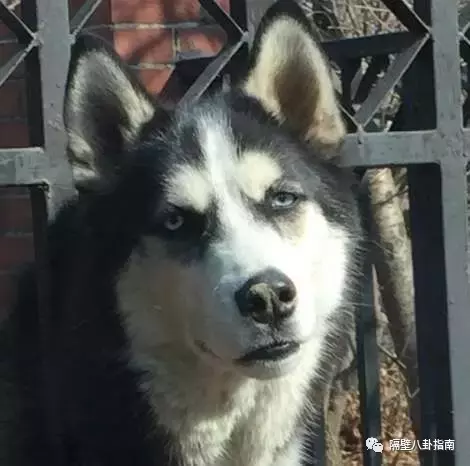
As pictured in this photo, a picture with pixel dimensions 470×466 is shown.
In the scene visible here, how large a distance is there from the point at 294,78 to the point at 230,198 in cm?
43

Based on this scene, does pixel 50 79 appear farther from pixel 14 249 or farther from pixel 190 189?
pixel 14 249

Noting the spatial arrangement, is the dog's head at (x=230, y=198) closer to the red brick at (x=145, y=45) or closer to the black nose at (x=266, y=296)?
the black nose at (x=266, y=296)

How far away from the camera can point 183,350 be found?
278cm

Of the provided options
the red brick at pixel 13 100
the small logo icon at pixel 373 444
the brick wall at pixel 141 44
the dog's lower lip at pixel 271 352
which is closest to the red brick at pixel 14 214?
the brick wall at pixel 141 44

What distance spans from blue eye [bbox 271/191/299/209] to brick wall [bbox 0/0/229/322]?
3.61 feet

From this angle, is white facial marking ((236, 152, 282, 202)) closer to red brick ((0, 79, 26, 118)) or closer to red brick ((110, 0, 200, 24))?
red brick ((110, 0, 200, 24))

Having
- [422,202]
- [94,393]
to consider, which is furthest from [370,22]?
[94,393]

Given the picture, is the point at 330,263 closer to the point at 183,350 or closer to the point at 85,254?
the point at 183,350

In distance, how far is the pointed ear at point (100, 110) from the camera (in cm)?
266

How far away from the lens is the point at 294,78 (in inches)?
114

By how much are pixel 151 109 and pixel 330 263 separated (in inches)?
22.9

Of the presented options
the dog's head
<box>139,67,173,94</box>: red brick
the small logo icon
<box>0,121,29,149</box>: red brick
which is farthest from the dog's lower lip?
<box>0,121,29,149</box>: red brick

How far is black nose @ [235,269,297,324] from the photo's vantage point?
243 centimetres

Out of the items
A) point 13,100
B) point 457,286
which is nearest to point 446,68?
point 457,286
